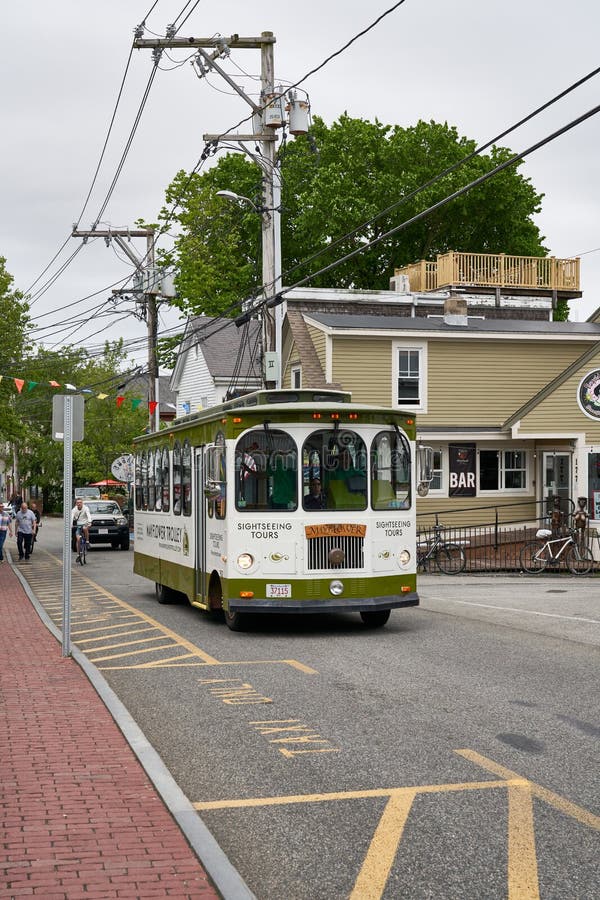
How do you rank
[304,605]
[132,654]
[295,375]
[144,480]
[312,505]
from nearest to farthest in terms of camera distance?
1. [132,654]
2. [304,605]
3. [312,505]
4. [144,480]
5. [295,375]

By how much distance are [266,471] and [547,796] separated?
27.6 feet

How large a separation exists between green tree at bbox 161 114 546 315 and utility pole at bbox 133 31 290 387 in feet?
82.4

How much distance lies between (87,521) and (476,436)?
11.5 m

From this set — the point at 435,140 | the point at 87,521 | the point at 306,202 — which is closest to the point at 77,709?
the point at 87,521

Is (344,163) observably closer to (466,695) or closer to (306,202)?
(306,202)

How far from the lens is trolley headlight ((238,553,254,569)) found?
14.6 meters

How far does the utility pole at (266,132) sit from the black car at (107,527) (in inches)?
699

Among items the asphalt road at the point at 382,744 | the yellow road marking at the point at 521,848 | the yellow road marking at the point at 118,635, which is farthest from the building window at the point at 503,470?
the yellow road marking at the point at 521,848

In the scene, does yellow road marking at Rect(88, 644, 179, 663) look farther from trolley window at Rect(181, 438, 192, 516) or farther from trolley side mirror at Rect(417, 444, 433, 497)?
trolley side mirror at Rect(417, 444, 433, 497)

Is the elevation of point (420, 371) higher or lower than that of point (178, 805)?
higher

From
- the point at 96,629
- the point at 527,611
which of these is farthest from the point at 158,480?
the point at 527,611

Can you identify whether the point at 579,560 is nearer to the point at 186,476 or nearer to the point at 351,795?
the point at 186,476

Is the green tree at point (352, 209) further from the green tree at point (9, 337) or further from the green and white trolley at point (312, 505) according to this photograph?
the green and white trolley at point (312, 505)

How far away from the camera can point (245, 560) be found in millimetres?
14641
